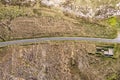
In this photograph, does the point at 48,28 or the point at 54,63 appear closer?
the point at 54,63

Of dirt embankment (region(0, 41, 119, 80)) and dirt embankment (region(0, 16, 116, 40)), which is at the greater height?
dirt embankment (region(0, 16, 116, 40))

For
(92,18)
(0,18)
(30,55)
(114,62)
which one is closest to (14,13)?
(0,18)

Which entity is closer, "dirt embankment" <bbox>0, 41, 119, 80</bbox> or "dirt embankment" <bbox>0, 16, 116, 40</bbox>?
"dirt embankment" <bbox>0, 41, 119, 80</bbox>

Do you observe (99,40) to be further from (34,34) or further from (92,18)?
(34,34)

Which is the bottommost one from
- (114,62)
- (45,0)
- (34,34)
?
(114,62)

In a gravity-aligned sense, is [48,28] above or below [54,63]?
above

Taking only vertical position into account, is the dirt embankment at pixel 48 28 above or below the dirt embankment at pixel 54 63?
above

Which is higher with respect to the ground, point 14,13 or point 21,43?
point 14,13

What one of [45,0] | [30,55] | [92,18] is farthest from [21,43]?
[92,18]
